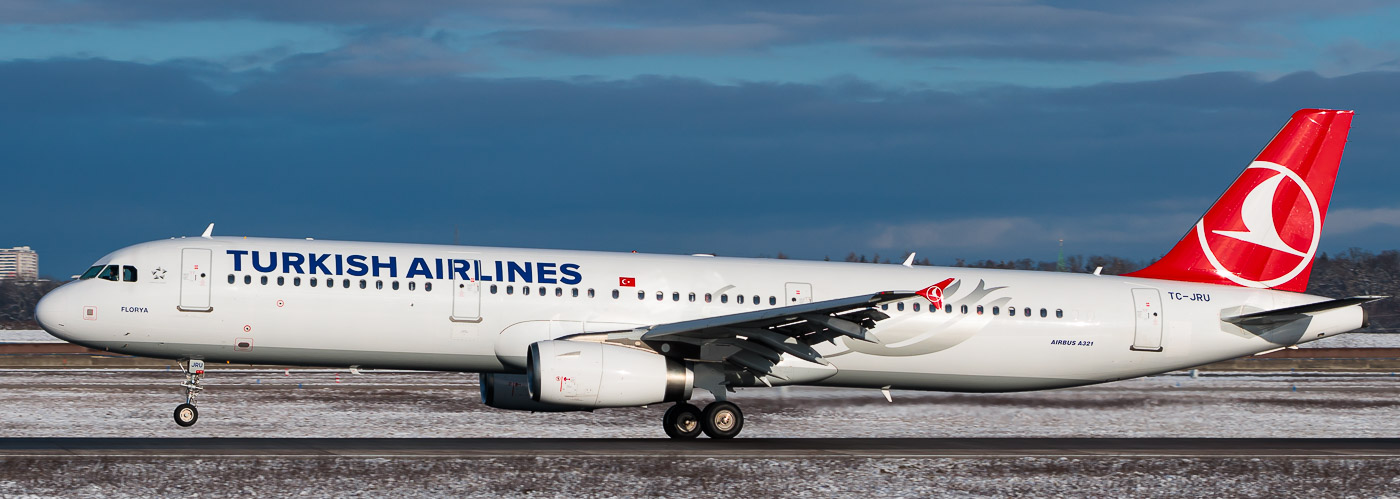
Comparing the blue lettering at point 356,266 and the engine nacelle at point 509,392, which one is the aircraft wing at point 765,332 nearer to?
the engine nacelle at point 509,392

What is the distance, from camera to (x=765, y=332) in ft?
76.2

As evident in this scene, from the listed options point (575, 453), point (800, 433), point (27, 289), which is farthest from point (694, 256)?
point (27, 289)

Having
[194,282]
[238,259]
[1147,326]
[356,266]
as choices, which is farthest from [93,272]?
[1147,326]

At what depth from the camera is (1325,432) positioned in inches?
1143

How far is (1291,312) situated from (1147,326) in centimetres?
262

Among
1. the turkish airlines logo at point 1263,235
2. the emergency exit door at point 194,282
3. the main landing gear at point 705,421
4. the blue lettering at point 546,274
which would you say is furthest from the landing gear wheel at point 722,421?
the turkish airlines logo at point 1263,235

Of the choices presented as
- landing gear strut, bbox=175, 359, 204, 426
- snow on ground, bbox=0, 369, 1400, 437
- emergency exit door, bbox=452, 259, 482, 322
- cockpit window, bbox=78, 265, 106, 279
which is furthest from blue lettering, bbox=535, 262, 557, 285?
cockpit window, bbox=78, 265, 106, 279

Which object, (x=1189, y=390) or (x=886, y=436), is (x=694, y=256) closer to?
(x=886, y=436)

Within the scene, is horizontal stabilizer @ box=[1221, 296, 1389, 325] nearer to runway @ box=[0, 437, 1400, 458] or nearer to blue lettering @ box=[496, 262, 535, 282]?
runway @ box=[0, 437, 1400, 458]

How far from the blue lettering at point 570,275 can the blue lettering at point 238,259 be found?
18.0 feet

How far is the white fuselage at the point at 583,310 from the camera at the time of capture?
2328cm

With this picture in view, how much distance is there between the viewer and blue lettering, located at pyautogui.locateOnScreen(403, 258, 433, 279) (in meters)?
23.8

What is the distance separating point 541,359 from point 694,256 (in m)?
4.93

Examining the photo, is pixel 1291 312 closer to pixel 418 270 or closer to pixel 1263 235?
pixel 1263 235
